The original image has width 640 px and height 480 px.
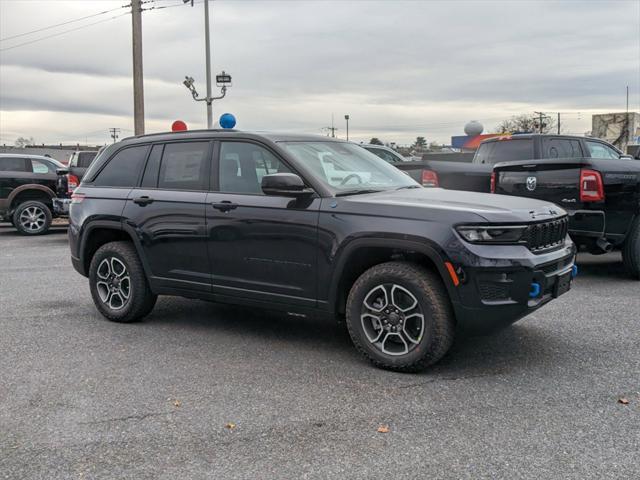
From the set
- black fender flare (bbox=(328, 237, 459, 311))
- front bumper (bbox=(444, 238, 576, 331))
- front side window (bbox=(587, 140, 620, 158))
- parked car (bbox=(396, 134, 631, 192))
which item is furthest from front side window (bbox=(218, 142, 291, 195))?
front side window (bbox=(587, 140, 620, 158))

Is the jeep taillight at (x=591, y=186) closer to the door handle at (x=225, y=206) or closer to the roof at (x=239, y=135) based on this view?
the roof at (x=239, y=135)

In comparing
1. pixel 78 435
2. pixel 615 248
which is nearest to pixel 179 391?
pixel 78 435

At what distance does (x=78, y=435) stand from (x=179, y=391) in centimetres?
77

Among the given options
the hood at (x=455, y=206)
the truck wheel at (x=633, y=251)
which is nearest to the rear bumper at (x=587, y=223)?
the truck wheel at (x=633, y=251)

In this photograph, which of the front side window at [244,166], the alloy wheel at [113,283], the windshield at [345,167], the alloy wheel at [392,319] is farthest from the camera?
the alloy wheel at [113,283]

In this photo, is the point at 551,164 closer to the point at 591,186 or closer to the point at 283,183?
the point at 591,186

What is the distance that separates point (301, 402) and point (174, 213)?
7.48 ft

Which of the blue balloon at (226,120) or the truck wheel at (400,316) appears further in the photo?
the blue balloon at (226,120)

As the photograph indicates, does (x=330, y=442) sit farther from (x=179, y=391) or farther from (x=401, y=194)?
(x=401, y=194)

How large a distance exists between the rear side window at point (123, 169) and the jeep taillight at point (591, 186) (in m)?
4.80

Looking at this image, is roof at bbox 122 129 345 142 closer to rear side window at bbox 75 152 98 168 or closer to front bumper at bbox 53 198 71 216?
front bumper at bbox 53 198 71 216

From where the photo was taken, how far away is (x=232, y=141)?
17.2 ft

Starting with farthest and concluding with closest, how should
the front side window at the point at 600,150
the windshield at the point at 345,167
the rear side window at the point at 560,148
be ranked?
the front side window at the point at 600,150 < the rear side window at the point at 560,148 < the windshield at the point at 345,167

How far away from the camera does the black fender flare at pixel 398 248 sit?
412cm
